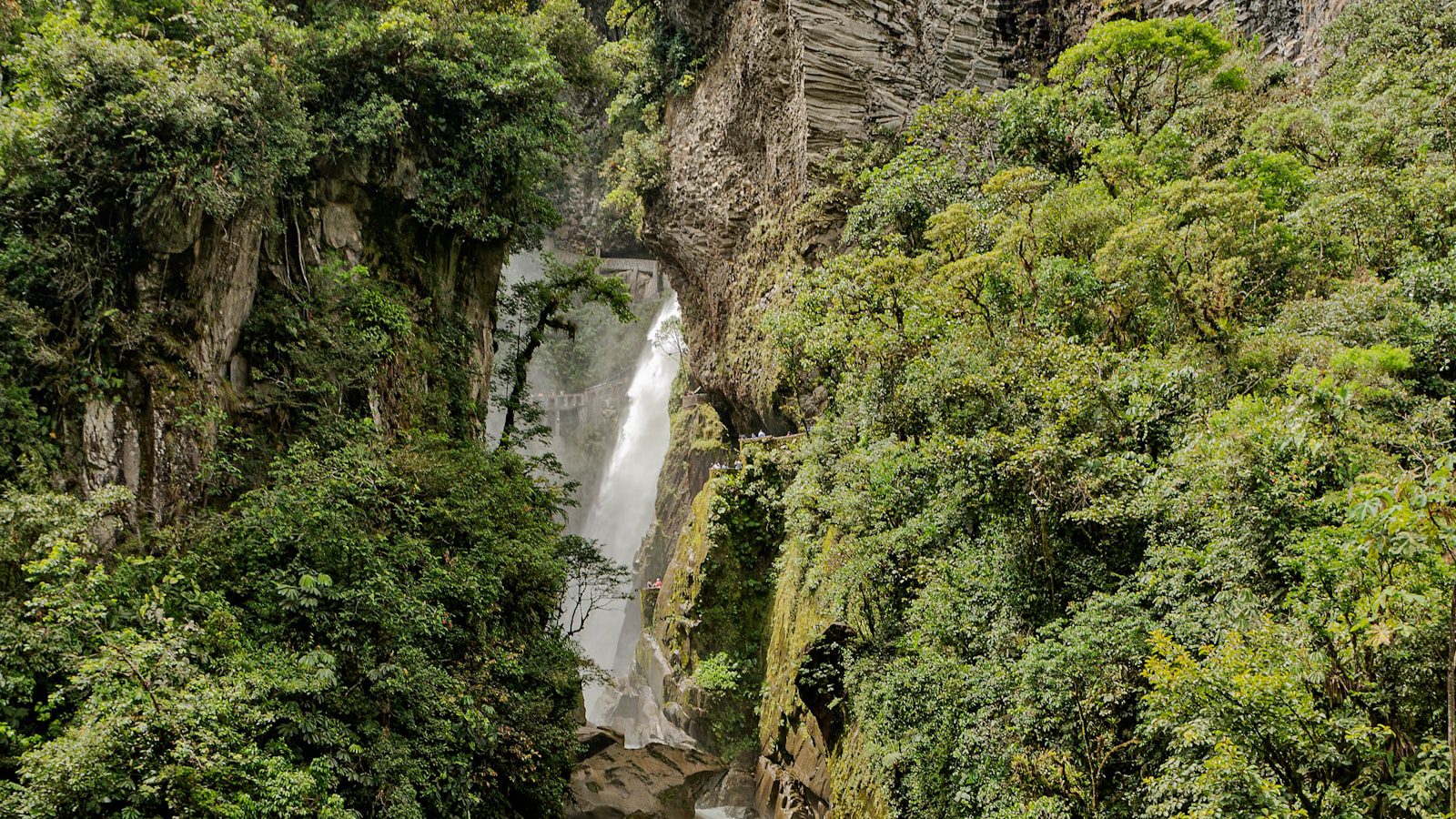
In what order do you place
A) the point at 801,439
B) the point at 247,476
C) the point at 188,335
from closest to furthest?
1. the point at 188,335
2. the point at 247,476
3. the point at 801,439

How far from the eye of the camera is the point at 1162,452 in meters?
7.32

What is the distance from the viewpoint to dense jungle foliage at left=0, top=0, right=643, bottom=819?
633cm

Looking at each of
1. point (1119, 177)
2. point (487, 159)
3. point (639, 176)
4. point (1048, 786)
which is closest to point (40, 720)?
point (1048, 786)

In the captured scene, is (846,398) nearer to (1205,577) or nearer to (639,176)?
(1205,577)

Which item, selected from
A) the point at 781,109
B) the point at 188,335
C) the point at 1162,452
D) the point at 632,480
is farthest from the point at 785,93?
the point at 632,480

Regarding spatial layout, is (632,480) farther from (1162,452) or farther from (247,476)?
(1162,452)

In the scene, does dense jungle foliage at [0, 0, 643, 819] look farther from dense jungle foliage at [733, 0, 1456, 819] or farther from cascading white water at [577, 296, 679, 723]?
cascading white water at [577, 296, 679, 723]

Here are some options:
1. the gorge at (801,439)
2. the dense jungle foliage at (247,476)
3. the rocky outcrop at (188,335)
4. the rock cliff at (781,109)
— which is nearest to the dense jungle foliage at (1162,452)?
the gorge at (801,439)

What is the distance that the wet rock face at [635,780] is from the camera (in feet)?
42.5

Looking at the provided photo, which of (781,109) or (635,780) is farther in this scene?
(781,109)

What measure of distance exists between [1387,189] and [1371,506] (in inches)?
263

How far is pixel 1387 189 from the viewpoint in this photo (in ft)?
27.3

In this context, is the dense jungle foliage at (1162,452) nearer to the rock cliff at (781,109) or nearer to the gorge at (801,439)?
the gorge at (801,439)

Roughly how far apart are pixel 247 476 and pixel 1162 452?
990 centimetres
